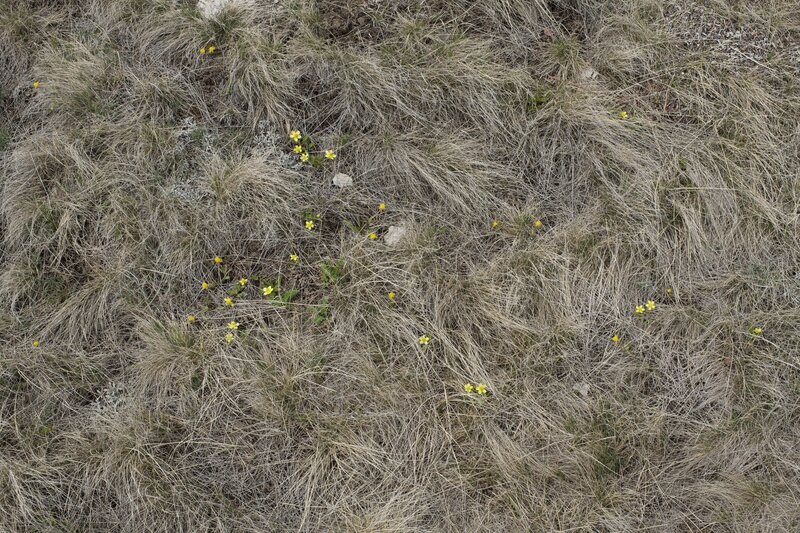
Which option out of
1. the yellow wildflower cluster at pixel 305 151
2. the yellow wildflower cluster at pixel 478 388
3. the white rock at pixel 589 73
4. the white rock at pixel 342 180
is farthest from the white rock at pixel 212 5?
the yellow wildflower cluster at pixel 478 388

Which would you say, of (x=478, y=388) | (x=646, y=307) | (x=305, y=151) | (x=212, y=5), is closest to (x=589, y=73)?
(x=646, y=307)

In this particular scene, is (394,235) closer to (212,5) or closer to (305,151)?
(305,151)

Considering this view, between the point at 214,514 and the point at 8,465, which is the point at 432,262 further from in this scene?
the point at 8,465

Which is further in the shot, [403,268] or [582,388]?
[403,268]

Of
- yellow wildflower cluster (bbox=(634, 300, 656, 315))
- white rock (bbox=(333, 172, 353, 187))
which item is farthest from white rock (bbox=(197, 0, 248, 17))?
yellow wildflower cluster (bbox=(634, 300, 656, 315))

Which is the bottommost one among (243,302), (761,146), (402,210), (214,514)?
(214,514)

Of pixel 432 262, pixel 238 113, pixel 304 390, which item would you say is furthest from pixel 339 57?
pixel 304 390
